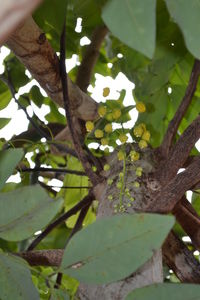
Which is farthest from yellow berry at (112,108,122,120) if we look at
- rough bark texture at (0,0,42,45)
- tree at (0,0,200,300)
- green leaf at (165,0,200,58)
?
rough bark texture at (0,0,42,45)

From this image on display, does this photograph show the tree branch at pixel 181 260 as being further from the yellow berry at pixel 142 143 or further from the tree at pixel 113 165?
the yellow berry at pixel 142 143

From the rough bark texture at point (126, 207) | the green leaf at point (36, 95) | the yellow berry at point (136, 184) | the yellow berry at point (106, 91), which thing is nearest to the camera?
the rough bark texture at point (126, 207)

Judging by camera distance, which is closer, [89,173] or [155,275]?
[155,275]

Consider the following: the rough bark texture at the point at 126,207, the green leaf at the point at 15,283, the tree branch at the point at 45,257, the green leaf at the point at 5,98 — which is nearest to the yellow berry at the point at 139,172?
the rough bark texture at the point at 126,207

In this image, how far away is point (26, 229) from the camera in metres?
0.51

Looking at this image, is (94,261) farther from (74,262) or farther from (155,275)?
(155,275)

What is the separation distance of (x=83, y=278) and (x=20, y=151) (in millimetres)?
137

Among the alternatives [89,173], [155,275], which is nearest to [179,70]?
[89,173]

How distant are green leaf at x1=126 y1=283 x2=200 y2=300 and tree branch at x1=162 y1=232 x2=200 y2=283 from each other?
214mm

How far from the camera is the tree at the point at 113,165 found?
458 millimetres

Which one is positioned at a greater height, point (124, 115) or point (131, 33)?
Result: point (131, 33)

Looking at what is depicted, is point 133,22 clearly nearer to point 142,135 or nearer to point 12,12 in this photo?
point 12,12

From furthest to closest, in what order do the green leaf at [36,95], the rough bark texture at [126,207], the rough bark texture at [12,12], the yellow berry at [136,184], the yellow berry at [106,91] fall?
the green leaf at [36,95], the yellow berry at [106,91], the yellow berry at [136,184], the rough bark texture at [126,207], the rough bark texture at [12,12]

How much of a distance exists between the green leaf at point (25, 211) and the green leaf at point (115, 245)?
36 millimetres
